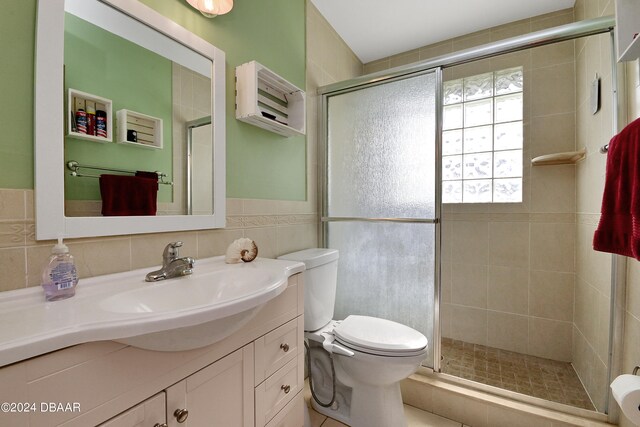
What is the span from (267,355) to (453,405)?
120cm

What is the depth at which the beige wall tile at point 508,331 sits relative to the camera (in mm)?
2059

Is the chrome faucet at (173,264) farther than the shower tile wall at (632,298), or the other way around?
the shower tile wall at (632,298)

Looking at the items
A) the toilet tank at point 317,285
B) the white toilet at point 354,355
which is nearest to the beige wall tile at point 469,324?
the white toilet at point 354,355

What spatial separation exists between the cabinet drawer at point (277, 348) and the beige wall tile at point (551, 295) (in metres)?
1.88

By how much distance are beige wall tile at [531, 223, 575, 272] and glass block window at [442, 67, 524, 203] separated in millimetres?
294

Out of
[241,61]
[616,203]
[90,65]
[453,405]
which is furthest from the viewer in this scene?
[453,405]

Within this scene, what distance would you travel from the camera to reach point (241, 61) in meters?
1.38

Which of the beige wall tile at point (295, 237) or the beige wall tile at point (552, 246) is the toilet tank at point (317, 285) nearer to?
the beige wall tile at point (295, 237)

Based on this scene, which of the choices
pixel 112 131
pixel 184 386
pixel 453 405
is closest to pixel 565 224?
pixel 453 405

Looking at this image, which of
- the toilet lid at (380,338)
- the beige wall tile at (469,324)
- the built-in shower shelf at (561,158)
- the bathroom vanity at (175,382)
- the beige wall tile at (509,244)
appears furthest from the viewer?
the beige wall tile at (469,324)

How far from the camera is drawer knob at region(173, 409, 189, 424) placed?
Result: 0.68 meters

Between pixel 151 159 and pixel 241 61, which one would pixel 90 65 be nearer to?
pixel 151 159

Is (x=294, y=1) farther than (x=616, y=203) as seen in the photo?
Yes

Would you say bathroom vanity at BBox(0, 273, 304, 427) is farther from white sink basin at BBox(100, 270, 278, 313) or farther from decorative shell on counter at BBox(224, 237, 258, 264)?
decorative shell on counter at BBox(224, 237, 258, 264)
